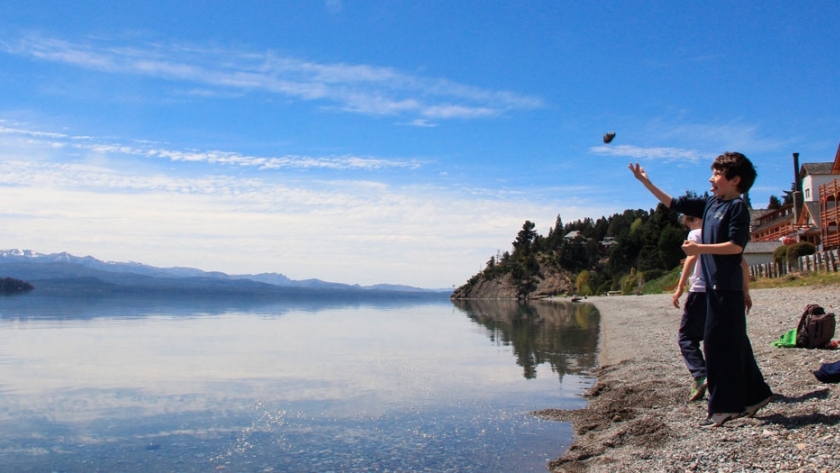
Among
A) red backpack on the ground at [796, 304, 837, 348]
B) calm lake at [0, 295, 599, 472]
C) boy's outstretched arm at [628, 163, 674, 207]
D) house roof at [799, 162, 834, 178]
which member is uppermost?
house roof at [799, 162, 834, 178]

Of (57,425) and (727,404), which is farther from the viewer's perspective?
(57,425)

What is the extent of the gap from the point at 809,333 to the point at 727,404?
5.38 meters

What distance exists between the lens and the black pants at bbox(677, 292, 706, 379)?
7.42 m

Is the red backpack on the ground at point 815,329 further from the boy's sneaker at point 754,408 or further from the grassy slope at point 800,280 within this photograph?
the grassy slope at point 800,280

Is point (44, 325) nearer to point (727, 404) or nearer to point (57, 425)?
point (57, 425)

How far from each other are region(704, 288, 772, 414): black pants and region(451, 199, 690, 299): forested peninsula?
7242cm

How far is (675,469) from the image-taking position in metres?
5.91

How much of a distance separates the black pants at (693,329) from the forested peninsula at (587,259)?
71317mm

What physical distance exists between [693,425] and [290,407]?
7.87 meters

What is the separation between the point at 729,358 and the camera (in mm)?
6176

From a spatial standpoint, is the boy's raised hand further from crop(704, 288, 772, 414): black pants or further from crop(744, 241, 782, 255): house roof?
crop(744, 241, 782, 255): house roof

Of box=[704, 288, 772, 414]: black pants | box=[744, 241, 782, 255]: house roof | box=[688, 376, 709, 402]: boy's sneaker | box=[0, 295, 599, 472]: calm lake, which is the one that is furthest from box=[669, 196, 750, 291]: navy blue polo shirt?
box=[744, 241, 782, 255]: house roof

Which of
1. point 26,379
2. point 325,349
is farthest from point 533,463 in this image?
point 325,349

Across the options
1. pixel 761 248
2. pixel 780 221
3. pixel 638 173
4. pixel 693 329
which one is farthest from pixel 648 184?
pixel 780 221
